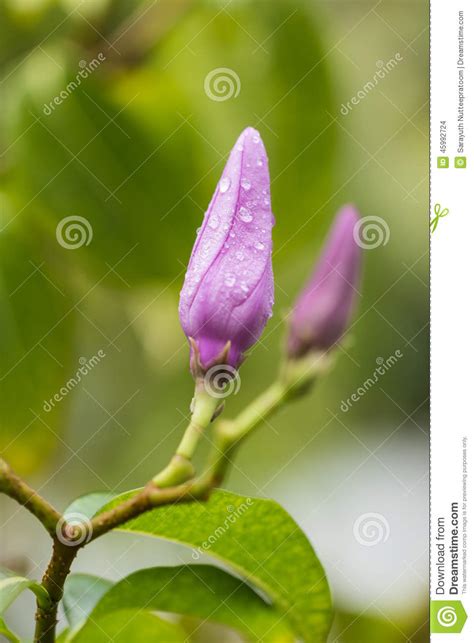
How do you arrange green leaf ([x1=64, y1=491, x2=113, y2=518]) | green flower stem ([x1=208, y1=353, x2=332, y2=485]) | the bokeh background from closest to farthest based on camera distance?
1. green flower stem ([x1=208, y1=353, x2=332, y2=485])
2. green leaf ([x1=64, y1=491, x2=113, y2=518])
3. the bokeh background

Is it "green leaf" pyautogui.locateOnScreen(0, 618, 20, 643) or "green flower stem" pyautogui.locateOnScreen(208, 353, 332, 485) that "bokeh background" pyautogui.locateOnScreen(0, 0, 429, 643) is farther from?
"green flower stem" pyautogui.locateOnScreen(208, 353, 332, 485)

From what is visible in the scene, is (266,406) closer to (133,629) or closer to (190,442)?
(190,442)

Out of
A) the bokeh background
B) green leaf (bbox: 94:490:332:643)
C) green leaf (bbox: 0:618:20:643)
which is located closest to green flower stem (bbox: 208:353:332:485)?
green leaf (bbox: 94:490:332:643)

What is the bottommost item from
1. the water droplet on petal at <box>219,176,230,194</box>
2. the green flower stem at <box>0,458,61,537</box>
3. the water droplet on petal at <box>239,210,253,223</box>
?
the green flower stem at <box>0,458,61,537</box>
